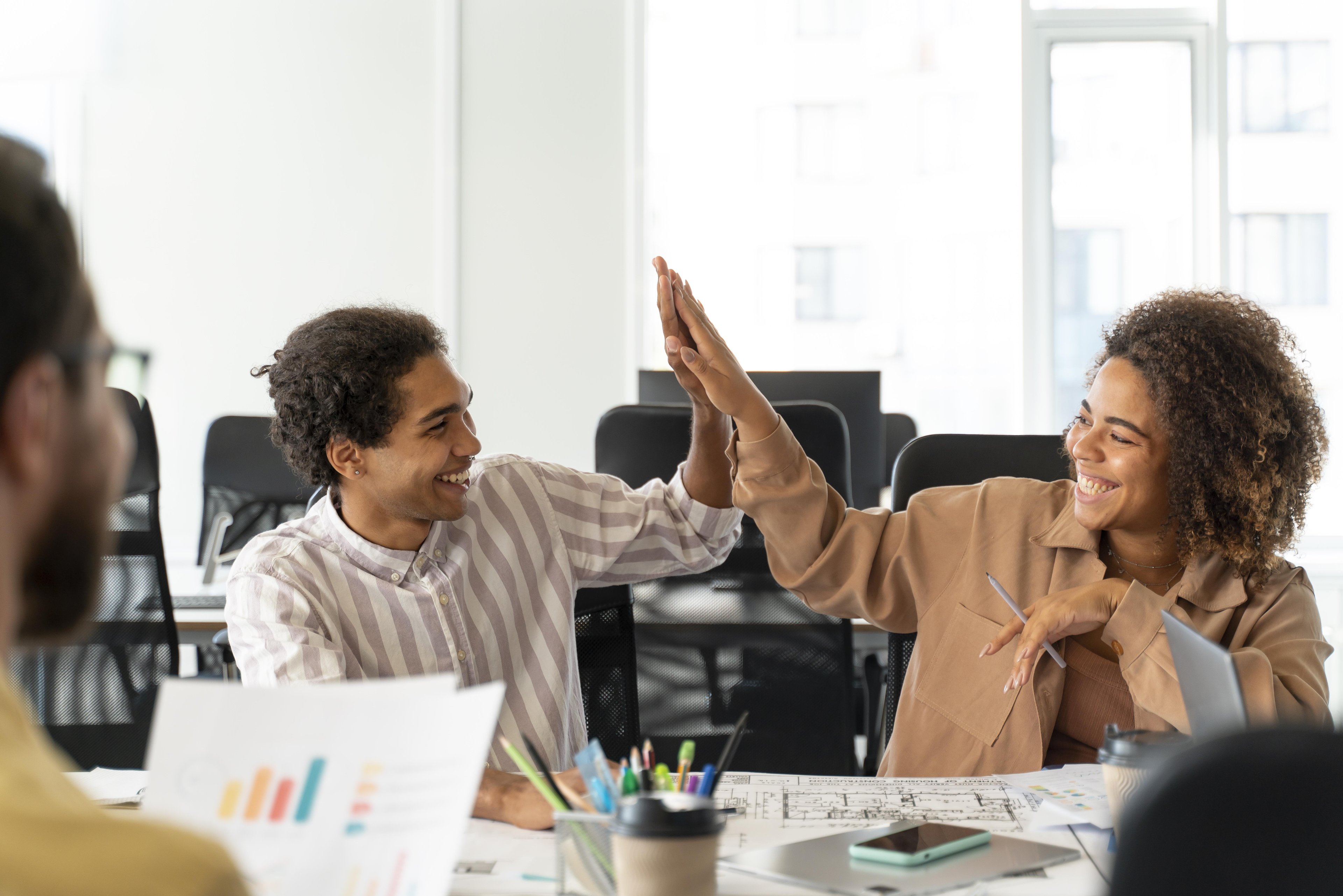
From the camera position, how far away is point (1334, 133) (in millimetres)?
4469

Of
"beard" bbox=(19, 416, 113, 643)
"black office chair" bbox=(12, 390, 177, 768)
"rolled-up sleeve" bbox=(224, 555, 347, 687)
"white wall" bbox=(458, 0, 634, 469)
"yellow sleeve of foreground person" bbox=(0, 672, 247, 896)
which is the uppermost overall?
"white wall" bbox=(458, 0, 634, 469)

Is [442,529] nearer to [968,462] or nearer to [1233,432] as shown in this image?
[968,462]

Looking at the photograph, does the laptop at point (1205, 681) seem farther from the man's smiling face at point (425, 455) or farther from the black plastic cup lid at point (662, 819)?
the man's smiling face at point (425, 455)

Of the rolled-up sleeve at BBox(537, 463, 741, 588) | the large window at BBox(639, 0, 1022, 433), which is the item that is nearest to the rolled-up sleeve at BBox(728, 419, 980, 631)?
the rolled-up sleeve at BBox(537, 463, 741, 588)

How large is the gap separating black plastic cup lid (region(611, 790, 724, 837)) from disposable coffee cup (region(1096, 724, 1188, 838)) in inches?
14.2

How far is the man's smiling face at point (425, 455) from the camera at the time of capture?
1556 millimetres

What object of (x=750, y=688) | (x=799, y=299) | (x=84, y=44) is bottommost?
(x=750, y=688)

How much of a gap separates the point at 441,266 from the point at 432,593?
3267 millimetres

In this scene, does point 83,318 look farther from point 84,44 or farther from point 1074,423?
point 84,44

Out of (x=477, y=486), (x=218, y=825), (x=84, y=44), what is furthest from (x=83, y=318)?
(x=84, y=44)

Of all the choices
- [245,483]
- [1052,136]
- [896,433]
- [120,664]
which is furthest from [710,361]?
[1052,136]

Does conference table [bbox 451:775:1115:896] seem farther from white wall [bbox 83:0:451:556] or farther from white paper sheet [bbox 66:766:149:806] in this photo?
white wall [bbox 83:0:451:556]

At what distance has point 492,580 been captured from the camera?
1.61 m

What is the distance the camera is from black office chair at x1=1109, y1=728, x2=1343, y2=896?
17.3 inches
